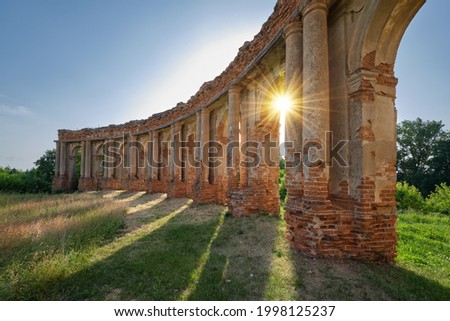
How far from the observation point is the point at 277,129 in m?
8.96

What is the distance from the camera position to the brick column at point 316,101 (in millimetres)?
4559

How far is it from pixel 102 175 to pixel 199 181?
57.8 ft

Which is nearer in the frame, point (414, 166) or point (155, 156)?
point (155, 156)

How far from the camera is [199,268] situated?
13.8 feet

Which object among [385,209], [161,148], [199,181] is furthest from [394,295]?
[161,148]

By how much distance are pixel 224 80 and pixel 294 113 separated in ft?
19.7

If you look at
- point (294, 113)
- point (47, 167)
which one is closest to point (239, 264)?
point (294, 113)

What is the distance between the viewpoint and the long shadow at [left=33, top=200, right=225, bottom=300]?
334 centimetres

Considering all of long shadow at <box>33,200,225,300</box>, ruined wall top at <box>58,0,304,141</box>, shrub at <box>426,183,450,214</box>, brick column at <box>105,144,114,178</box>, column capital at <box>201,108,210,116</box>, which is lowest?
shrub at <box>426,183,450,214</box>

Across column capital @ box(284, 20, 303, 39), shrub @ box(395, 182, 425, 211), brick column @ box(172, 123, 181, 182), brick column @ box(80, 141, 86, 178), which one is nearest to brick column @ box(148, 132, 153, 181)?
brick column @ box(172, 123, 181, 182)

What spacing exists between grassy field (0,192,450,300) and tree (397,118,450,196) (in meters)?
30.8

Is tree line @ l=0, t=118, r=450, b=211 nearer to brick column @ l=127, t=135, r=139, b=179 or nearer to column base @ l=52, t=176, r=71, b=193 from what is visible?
column base @ l=52, t=176, r=71, b=193

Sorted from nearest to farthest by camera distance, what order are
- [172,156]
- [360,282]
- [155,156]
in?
[360,282], [172,156], [155,156]

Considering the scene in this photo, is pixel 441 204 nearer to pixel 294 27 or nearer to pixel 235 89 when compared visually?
pixel 235 89
